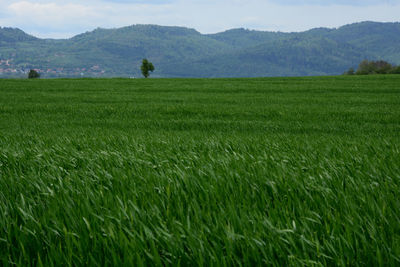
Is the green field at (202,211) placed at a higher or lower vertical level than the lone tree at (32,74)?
lower

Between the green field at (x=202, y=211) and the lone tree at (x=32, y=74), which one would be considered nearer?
the green field at (x=202, y=211)

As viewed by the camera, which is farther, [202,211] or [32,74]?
[32,74]

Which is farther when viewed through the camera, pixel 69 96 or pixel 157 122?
pixel 69 96

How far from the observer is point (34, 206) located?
6.93 ft

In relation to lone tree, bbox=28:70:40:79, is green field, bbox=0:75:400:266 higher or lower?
lower

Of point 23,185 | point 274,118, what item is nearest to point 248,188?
point 23,185

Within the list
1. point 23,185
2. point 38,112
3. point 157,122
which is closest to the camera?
point 23,185

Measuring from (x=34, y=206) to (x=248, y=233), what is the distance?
1426mm

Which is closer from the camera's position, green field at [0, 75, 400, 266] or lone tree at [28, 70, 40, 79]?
green field at [0, 75, 400, 266]

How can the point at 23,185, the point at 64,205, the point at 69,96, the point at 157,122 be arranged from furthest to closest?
the point at 69,96, the point at 157,122, the point at 23,185, the point at 64,205

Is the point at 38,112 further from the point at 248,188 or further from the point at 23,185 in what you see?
the point at 248,188

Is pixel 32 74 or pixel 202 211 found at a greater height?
pixel 32 74

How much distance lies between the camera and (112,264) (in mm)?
1443

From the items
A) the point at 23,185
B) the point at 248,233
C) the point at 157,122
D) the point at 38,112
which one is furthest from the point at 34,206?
the point at 38,112
